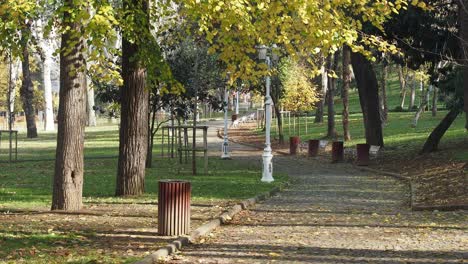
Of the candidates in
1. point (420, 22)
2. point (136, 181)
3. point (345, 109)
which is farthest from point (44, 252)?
point (345, 109)

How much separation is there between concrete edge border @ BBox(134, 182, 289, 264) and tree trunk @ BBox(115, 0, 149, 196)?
2.56 meters

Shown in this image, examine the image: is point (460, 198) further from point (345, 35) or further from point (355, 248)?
point (355, 248)

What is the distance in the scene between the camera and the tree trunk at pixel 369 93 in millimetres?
32625

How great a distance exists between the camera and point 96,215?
13.2 metres

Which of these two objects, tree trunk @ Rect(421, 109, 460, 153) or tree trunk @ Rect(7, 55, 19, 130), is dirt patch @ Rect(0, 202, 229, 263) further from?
tree trunk @ Rect(7, 55, 19, 130)

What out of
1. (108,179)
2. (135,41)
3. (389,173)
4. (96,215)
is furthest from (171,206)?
(389,173)

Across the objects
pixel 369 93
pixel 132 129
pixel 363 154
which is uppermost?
pixel 369 93

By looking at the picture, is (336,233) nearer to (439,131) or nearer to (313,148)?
(439,131)

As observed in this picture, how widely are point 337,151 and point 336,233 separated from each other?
20.3 meters

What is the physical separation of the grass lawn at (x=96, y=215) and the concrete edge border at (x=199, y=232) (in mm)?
233

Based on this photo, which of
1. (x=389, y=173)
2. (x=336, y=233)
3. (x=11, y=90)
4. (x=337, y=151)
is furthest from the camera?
(x=11, y=90)

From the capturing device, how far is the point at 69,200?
44.4ft

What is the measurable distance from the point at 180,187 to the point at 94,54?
235 centimetres

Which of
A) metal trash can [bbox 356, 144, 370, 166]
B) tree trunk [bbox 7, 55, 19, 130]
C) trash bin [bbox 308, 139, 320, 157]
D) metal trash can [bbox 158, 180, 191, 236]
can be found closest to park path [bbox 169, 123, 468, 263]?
metal trash can [bbox 158, 180, 191, 236]
